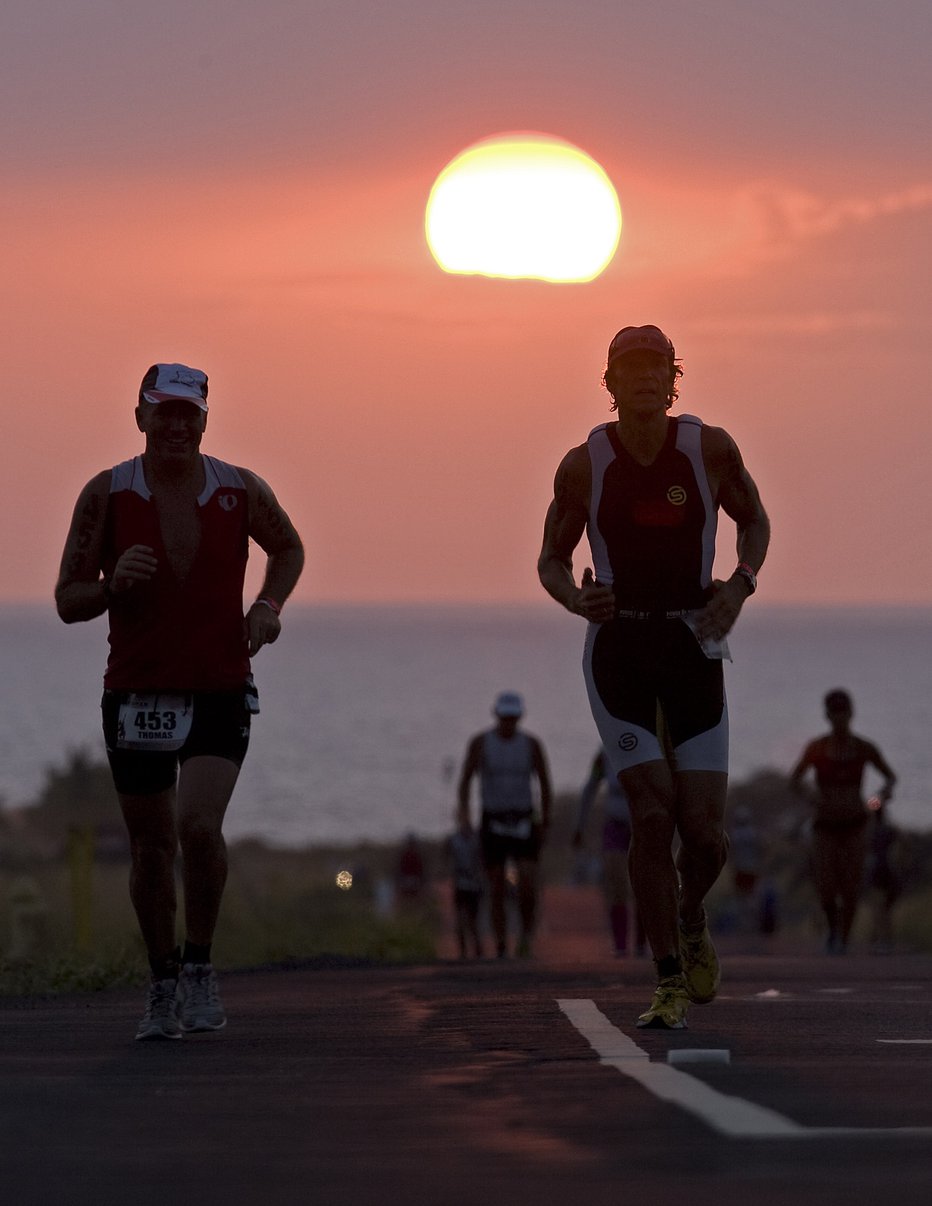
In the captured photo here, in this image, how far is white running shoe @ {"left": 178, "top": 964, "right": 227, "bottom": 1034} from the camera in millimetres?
9027

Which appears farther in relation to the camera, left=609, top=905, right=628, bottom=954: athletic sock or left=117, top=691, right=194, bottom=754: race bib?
left=609, top=905, right=628, bottom=954: athletic sock

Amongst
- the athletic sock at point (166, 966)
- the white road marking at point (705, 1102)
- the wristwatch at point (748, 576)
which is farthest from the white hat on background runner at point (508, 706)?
the white road marking at point (705, 1102)

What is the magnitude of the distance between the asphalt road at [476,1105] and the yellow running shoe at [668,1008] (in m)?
0.09

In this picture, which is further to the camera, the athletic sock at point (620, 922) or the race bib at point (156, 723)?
the athletic sock at point (620, 922)

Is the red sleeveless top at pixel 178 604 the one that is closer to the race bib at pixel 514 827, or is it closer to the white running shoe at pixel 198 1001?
the white running shoe at pixel 198 1001

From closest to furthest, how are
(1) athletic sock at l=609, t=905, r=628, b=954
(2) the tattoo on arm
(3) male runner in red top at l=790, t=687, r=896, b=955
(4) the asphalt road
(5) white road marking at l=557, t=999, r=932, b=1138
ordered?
1. (4) the asphalt road
2. (5) white road marking at l=557, t=999, r=932, b=1138
3. (2) the tattoo on arm
4. (1) athletic sock at l=609, t=905, r=628, b=954
5. (3) male runner in red top at l=790, t=687, r=896, b=955

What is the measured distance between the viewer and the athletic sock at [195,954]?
918 cm

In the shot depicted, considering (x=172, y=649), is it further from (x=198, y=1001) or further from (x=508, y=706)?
(x=508, y=706)

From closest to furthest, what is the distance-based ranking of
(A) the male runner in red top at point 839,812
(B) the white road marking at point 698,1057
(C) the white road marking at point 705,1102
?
(C) the white road marking at point 705,1102
(B) the white road marking at point 698,1057
(A) the male runner in red top at point 839,812

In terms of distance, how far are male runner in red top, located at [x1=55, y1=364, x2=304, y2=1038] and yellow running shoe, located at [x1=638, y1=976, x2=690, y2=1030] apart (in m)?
1.45

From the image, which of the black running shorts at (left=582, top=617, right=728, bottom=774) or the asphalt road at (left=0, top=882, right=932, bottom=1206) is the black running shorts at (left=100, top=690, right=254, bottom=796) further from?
the black running shorts at (left=582, top=617, right=728, bottom=774)

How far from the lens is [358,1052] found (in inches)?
320

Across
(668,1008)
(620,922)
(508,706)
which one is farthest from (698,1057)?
(508,706)

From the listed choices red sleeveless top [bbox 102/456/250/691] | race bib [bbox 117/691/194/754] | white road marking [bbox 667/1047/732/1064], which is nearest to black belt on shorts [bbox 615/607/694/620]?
red sleeveless top [bbox 102/456/250/691]
